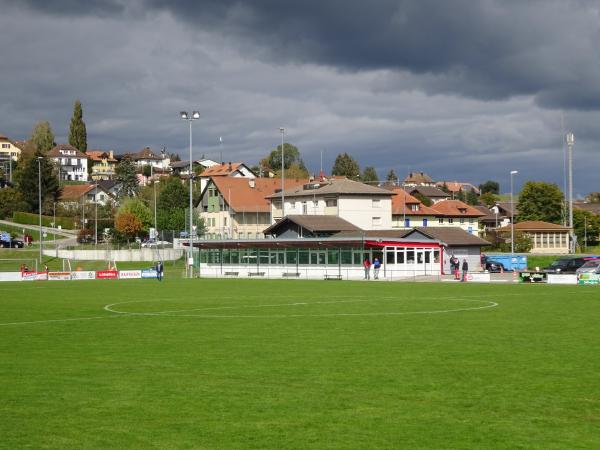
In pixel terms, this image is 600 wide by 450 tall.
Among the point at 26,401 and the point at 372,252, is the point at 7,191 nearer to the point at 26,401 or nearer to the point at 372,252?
the point at 372,252

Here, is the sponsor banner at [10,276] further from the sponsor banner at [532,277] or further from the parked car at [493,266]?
the parked car at [493,266]

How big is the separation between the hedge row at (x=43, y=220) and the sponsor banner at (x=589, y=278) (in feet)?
350

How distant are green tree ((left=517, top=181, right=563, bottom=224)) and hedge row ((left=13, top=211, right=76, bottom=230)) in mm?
86339

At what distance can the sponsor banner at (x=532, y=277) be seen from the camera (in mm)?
67062

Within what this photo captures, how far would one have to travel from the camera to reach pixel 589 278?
2500 inches

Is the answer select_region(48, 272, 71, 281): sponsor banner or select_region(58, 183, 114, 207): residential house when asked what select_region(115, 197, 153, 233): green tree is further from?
select_region(48, 272, 71, 281): sponsor banner

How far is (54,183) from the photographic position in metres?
A: 159

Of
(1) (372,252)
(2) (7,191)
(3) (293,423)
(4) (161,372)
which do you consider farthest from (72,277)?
(2) (7,191)

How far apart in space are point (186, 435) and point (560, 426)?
19.3ft

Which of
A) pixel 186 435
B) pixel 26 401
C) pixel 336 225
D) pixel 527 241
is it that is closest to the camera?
pixel 186 435

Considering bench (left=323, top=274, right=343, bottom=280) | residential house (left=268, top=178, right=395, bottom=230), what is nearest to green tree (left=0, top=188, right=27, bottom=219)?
residential house (left=268, top=178, right=395, bottom=230)

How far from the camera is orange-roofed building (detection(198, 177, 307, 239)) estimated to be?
415 ft

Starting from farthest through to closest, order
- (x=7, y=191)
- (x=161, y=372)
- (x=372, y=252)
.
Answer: (x=7, y=191)
(x=372, y=252)
(x=161, y=372)

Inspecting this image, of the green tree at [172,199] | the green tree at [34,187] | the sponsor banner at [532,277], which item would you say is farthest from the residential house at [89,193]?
the sponsor banner at [532,277]
